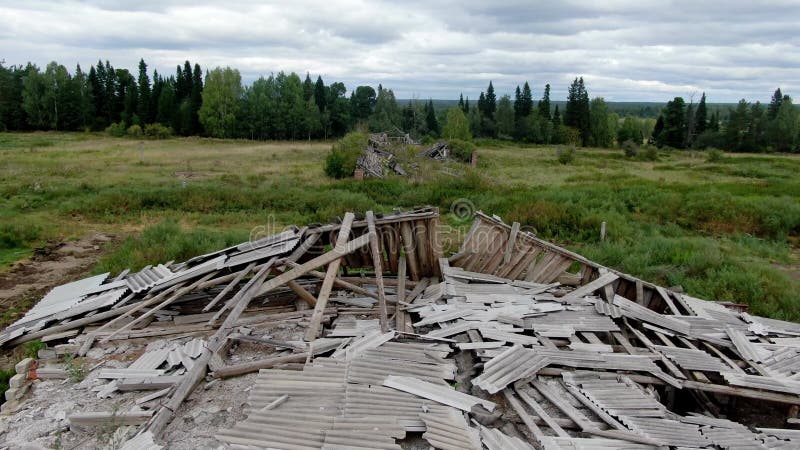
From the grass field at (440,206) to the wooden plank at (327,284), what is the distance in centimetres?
582

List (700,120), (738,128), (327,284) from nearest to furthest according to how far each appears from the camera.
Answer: (327,284), (738,128), (700,120)

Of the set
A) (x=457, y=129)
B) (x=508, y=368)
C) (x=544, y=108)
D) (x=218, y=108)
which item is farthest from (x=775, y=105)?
(x=508, y=368)

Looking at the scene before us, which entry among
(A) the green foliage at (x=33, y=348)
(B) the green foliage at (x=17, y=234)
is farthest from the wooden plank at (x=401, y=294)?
(B) the green foliage at (x=17, y=234)

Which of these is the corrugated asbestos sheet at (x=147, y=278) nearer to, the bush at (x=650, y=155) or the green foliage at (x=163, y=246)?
the green foliage at (x=163, y=246)

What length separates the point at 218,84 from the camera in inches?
2170

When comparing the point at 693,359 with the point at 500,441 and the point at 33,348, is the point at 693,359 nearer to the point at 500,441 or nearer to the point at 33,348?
the point at 500,441

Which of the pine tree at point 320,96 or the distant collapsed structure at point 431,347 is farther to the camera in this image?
the pine tree at point 320,96

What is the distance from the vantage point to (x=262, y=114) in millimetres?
56406

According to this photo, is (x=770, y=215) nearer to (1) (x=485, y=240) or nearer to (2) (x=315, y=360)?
(1) (x=485, y=240)

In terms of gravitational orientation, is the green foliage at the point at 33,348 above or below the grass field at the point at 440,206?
below

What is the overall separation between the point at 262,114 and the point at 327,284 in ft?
172

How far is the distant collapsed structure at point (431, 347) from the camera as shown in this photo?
519 centimetres

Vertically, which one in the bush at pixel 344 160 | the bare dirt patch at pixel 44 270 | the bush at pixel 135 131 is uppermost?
the bush at pixel 135 131

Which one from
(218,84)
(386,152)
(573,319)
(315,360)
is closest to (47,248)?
(315,360)
